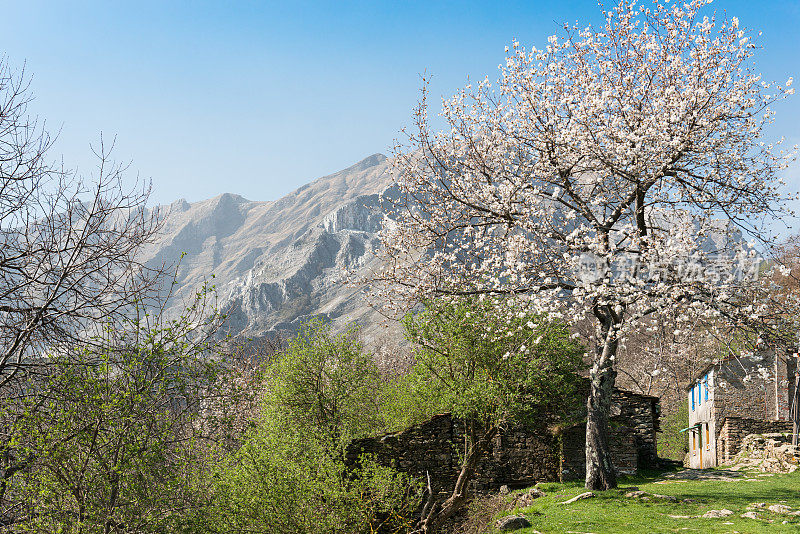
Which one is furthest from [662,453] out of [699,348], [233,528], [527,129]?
[233,528]

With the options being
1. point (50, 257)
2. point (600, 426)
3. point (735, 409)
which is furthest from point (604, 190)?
point (735, 409)

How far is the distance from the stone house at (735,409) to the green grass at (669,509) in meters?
8.71

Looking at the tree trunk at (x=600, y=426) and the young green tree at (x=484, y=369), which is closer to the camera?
the tree trunk at (x=600, y=426)

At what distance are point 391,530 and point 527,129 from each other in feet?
40.8

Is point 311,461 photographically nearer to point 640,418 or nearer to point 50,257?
point 50,257

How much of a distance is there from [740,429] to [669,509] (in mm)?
15516

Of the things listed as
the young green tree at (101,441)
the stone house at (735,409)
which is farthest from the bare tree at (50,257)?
the stone house at (735,409)

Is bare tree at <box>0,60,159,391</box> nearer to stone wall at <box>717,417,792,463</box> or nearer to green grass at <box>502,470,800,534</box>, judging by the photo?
green grass at <box>502,470,800,534</box>

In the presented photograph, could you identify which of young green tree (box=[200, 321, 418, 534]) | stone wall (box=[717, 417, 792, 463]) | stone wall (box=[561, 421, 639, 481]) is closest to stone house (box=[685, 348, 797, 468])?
stone wall (box=[717, 417, 792, 463])

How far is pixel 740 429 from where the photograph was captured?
84.4 feet

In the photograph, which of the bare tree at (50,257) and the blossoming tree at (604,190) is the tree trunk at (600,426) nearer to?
the blossoming tree at (604,190)

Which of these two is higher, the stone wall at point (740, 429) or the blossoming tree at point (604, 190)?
the blossoming tree at point (604, 190)

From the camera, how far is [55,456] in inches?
356

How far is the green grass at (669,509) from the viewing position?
1173 cm
